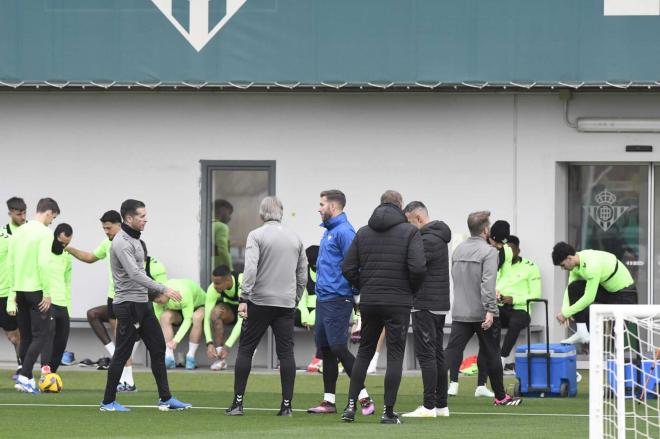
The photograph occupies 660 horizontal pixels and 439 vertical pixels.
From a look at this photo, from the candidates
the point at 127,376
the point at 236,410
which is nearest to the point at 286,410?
the point at 236,410

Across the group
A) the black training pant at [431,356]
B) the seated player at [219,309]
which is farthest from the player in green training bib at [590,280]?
the seated player at [219,309]

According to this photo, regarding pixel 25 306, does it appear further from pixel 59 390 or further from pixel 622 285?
pixel 622 285

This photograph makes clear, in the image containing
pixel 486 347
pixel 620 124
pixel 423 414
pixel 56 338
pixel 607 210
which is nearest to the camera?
pixel 423 414

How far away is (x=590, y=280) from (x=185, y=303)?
5632mm

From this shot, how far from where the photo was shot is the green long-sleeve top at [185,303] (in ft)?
60.7

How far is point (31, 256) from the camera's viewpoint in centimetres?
1543

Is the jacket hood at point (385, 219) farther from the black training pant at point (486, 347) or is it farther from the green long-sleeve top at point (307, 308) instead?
the green long-sleeve top at point (307, 308)

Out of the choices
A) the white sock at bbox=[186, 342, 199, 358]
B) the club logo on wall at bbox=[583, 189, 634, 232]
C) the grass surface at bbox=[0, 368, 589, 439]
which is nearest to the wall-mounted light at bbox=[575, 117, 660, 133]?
the club logo on wall at bbox=[583, 189, 634, 232]

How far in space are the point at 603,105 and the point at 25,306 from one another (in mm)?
7638

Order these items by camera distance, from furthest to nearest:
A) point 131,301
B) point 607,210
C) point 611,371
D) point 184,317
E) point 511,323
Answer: point 607,210
point 184,317
point 511,323
point 131,301
point 611,371

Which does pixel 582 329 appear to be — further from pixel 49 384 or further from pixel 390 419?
pixel 49 384

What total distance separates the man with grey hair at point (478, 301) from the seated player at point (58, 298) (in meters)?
4.32

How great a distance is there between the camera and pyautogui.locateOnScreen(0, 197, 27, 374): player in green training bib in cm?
1652

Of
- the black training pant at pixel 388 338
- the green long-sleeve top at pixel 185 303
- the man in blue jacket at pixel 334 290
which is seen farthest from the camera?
the green long-sleeve top at pixel 185 303
